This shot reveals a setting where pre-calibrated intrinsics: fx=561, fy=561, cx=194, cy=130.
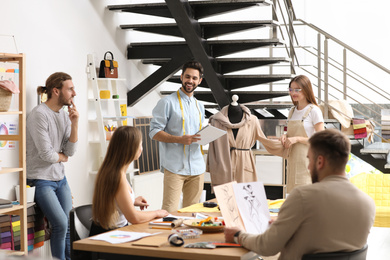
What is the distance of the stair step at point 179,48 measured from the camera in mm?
5727

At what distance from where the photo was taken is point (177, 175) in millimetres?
4340

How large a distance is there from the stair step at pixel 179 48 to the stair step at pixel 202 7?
331mm

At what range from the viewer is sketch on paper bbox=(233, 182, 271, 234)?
2574 millimetres

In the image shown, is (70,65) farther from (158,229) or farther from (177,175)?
(158,229)

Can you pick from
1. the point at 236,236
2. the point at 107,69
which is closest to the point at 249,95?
the point at 107,69

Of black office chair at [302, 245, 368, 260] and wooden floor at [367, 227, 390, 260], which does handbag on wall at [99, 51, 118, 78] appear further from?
black office chair at [302, 245, 368, 260]

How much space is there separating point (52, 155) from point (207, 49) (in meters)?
2.28

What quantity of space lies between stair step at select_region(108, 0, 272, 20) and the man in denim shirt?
1254 millimetres

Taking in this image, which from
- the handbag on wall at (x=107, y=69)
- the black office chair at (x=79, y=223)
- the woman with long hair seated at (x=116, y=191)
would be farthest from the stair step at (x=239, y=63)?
the black office chair at (x=79, y=223)

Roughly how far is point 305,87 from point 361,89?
3.72 m

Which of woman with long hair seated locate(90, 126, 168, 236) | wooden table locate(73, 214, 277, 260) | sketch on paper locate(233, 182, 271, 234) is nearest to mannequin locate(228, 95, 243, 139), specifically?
woman with long hair seated locate(90, 126, 168, 236)

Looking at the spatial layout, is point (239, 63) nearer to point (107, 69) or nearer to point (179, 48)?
point (179, 48)

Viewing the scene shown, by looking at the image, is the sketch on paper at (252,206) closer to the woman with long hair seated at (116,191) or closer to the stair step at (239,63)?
the woman with long hair seated at (116,191)

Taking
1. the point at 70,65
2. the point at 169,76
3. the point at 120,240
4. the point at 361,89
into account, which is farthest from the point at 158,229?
the point at 361,89
